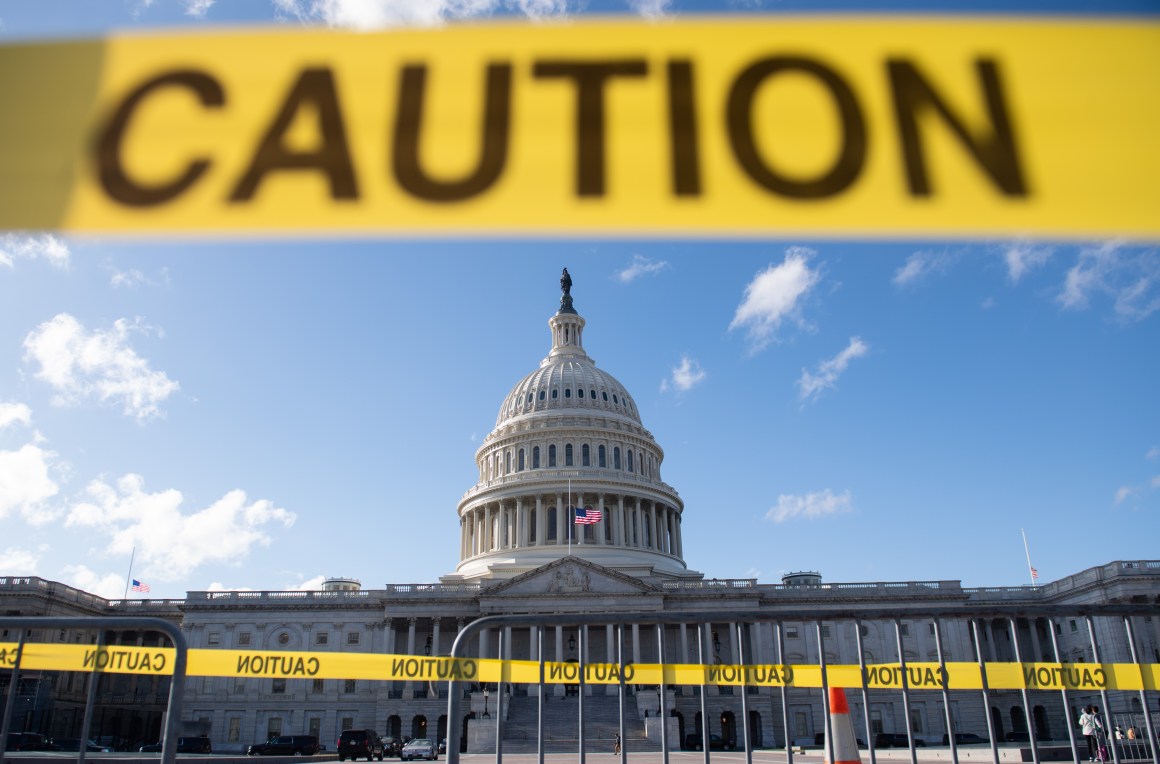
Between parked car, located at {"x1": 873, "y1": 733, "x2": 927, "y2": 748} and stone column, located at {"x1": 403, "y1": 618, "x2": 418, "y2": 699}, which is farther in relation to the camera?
stone column, located at {"x1": 403, "y1": 618, "x2": 418, "y2": 699}

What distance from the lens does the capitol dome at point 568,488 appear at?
3597 inches

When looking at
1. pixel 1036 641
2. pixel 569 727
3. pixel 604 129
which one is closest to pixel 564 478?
pixel 569 727

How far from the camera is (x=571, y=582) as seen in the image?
77938 millimetres

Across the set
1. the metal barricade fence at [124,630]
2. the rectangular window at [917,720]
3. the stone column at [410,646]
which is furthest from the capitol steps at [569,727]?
the metal barricade fence at [124,630]

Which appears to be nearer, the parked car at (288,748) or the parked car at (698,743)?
the parked car at (288,748)

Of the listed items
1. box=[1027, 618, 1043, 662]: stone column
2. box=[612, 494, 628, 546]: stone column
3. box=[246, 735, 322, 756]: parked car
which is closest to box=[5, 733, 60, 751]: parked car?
box=[246, 735, 322, 756]: parked car

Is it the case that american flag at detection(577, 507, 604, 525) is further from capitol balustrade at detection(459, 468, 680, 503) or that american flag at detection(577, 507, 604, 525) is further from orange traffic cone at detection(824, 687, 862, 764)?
orange traffic cone at detection(824, 687, 862, 764)

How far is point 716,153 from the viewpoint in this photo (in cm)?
440

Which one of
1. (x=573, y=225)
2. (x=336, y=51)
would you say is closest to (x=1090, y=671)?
(x=573, y=225)

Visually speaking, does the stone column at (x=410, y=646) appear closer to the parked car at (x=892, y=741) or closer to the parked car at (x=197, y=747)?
the parked car at (x=197, y=747)

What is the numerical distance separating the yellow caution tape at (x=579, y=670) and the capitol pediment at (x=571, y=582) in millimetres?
64160

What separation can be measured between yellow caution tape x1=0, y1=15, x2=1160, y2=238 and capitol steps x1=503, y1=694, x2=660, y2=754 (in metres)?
54.4

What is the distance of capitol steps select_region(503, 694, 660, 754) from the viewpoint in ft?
187

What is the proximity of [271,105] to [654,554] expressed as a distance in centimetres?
9197
